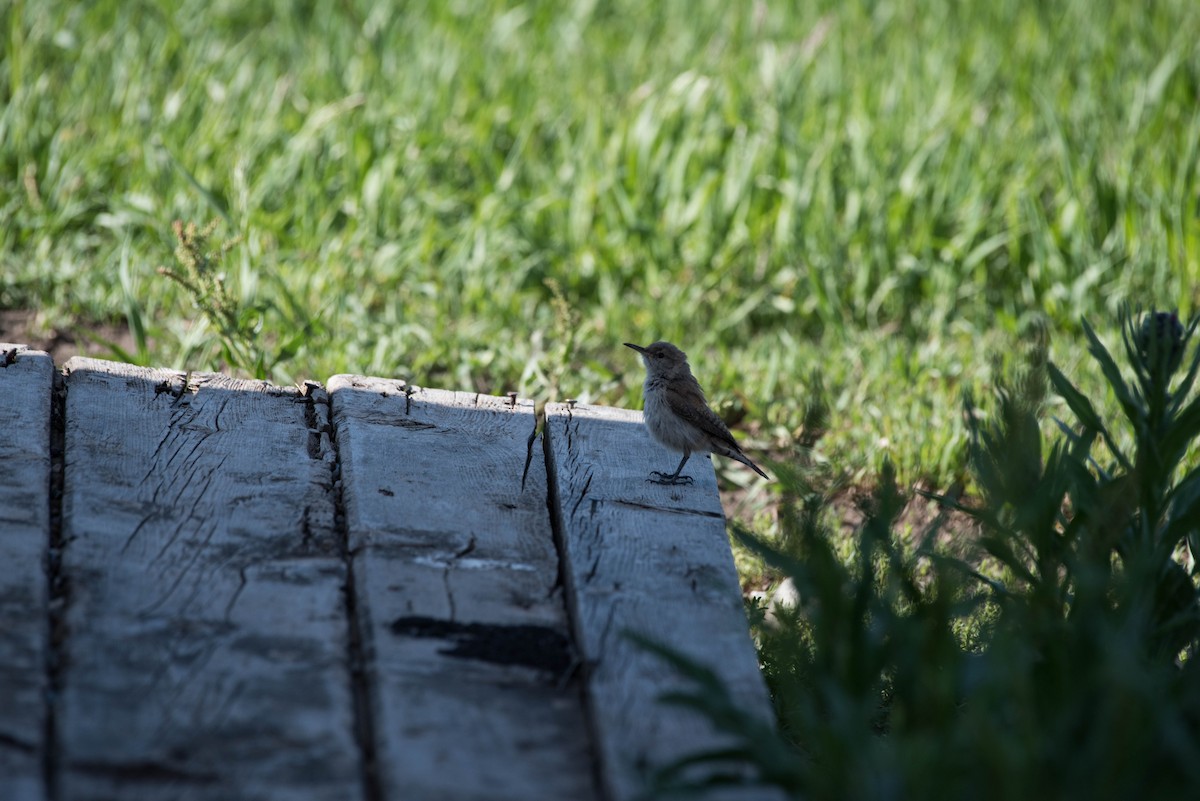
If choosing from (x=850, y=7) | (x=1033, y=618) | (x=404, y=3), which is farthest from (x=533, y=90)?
(x=1033, y=618)

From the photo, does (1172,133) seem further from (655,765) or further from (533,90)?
(655,765)

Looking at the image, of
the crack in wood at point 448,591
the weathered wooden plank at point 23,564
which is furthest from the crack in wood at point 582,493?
the weathered wooden plank at point 23,564

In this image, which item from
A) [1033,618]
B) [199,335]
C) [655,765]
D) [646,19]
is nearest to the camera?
[655,765]

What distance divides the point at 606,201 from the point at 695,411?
9.60ft

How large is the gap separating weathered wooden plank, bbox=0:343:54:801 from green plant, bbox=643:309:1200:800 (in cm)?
113

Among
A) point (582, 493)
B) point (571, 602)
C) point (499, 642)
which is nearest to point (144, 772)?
point (499, 642)

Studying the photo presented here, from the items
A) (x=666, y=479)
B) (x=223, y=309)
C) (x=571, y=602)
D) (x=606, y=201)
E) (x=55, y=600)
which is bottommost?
(x=571, y=602)

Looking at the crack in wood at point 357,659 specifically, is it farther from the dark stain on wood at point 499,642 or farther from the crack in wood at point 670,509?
the crack in wood at point 670,509

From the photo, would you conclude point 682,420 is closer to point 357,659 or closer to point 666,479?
point 666,479

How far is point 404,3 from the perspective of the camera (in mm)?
8648

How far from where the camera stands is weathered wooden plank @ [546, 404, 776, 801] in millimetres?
2408

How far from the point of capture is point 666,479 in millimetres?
3668

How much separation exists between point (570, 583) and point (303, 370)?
2811 millimetres

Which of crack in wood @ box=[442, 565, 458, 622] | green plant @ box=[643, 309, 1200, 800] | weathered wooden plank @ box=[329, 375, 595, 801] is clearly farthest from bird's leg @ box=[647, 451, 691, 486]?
crack in wood @ box=[442, 565, 458, 622]
